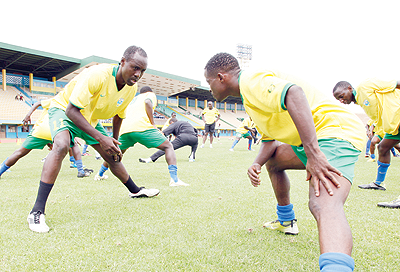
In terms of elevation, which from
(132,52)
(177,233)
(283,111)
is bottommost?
(177,233)

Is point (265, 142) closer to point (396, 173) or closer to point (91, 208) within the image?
point (91, 208)

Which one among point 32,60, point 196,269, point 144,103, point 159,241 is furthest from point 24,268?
point 32,60

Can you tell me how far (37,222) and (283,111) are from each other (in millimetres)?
2486

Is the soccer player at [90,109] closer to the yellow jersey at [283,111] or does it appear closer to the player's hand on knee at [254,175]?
the player's hand on knee at [254,175]

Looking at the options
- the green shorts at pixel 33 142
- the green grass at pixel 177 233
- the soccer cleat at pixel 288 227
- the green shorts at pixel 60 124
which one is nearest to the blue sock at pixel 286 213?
the soccer cleat at pixel 288 227

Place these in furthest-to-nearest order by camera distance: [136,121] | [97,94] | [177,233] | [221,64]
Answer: [136,121]
[97,94]
[177,233]
[221,64]

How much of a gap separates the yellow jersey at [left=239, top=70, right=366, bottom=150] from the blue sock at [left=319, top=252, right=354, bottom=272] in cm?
76

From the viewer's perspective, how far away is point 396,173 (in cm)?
609

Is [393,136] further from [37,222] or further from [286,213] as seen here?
[37,222]

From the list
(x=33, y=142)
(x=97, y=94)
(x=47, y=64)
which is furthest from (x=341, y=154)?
(x=47, y=64)

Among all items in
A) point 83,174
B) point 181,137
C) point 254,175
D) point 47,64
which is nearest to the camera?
point 254,175

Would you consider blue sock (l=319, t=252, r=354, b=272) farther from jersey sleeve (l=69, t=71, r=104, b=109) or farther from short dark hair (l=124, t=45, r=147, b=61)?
short dark hair (l=124, t=45, r=147, b=61)

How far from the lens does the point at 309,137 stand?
1387 millimetres

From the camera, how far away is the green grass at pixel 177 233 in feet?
5.87
